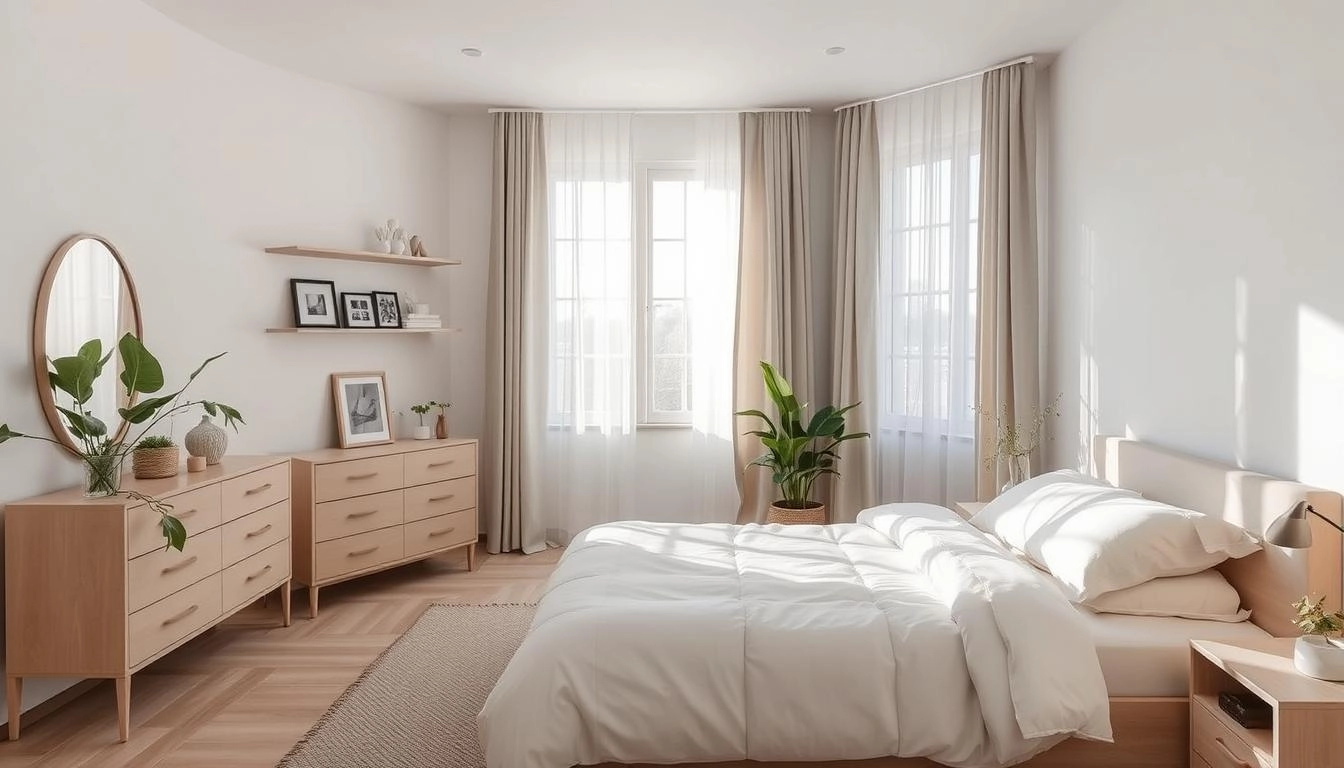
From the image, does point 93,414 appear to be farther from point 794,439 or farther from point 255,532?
Answer: point 794,439

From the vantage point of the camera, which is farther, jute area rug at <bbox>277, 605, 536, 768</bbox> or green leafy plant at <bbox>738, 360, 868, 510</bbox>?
green leafy plant at <bbox>738, 360, 868, 510</bbox>

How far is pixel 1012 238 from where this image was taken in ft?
13.7

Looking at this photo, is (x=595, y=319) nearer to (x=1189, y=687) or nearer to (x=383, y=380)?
(x=383, y=380)

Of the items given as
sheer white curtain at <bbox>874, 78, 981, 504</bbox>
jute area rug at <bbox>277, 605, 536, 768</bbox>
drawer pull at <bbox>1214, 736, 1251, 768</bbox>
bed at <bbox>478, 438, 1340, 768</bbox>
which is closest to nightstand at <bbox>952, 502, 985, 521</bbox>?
sheer white curtain at <bbox>874, 78, 981, 504</bbox>

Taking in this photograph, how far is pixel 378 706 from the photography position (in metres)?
2.95

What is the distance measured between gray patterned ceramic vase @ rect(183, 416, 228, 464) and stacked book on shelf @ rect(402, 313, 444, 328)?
146 centimetres

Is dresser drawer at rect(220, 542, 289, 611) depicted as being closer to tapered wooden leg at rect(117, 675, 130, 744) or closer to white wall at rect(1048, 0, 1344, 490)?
tapered wooden leg at rect(117, 675, 130, 744)

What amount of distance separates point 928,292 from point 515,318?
2.41 meters

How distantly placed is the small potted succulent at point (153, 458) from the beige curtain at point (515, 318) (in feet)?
6.86

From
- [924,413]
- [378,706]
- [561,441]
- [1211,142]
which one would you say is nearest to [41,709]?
[378,706]

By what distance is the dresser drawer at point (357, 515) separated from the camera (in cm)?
400

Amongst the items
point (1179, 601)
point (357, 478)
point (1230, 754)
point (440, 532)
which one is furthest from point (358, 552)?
point (1230, 754)

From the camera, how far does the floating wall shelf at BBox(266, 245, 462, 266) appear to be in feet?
13.6

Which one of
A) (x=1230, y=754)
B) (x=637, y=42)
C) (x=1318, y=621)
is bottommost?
(x=1230, y=754)
